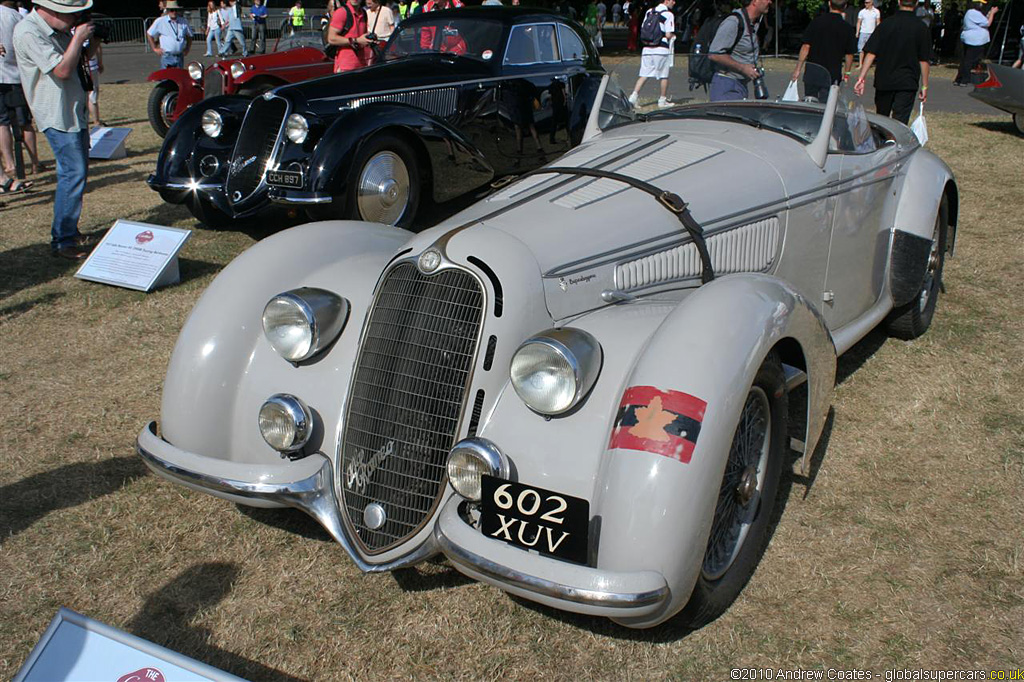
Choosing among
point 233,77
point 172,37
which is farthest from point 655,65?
point 172,37

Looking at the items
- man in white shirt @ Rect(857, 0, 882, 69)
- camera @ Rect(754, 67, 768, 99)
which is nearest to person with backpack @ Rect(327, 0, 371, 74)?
camera @ Rect(754, 67, 768, 99)

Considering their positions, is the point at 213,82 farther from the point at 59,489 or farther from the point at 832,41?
the point at 59,489

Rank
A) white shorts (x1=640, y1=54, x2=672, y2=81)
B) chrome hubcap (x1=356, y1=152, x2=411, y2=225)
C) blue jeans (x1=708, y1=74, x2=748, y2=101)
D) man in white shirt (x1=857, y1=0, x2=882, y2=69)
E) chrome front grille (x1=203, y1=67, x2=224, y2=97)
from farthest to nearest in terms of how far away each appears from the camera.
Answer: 1. man in white shirt (x1=857, y1=0, x2=882, y2=69)
2. white shorts (x1=640, y1=54, x2=672, y2=81)
3. chrome front grille (x1=203, y1=67, x2=224, y2=97)
4. chrome hubcap (x1=356, y1=152, x2=411, y2=225)
5. blue jeans (x1=708, y1=74, x2=748, y2=101)

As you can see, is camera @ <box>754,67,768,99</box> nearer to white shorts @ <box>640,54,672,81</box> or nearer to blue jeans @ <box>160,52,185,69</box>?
white shorts @ <box>640,54,672,81</box>

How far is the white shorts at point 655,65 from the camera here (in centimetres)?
1245

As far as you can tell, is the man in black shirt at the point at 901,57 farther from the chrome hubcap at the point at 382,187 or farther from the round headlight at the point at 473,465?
the round headlight at the point at 473,465

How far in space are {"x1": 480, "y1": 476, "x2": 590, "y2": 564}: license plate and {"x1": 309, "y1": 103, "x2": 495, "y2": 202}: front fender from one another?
442cm

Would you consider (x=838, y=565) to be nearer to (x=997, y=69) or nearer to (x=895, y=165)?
(x=895, y=165)

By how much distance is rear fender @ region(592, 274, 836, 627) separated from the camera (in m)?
2.28

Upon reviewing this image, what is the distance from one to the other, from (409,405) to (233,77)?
27.9 feet

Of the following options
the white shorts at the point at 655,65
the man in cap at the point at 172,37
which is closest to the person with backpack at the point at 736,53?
the white shorts at the point at 655,65

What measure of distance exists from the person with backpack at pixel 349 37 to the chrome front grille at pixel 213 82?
157 cm

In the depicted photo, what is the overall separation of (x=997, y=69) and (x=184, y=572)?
506 inches

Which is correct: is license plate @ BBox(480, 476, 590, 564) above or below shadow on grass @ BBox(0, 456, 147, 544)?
above
